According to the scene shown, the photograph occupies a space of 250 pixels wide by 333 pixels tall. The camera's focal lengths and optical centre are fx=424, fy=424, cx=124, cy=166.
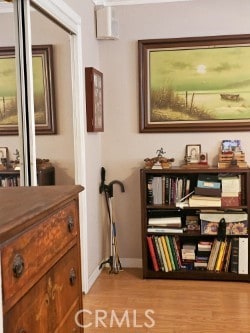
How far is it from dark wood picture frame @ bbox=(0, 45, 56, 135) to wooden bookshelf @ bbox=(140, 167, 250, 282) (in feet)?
3.73

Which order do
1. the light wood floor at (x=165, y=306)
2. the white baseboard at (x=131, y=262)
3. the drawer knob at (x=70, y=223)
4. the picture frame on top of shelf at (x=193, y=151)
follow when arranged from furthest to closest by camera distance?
the white baseboard at (x=131, y=262)
the picture frame on top of shelf at (x=193, y=151)
the light wood floor at (x=165, y=306)
the drawer knob at (x=70, y=223)

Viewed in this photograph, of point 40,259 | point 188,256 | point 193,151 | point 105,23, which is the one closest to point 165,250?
point 188,256

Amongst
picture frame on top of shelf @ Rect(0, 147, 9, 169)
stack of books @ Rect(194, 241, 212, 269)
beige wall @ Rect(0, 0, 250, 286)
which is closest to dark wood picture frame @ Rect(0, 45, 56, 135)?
picture frame on top of shelf @ Rect(0, 147, 9, 169)

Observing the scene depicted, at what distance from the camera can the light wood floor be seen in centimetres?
274

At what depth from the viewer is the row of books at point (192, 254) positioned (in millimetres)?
3561

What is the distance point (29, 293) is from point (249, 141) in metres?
2.99

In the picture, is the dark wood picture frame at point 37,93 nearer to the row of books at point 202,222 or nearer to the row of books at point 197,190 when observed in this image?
the row of books at point 197,190

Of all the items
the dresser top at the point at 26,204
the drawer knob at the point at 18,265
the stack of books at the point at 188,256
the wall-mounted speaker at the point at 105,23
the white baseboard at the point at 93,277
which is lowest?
the white baseboard at the point at 93,277

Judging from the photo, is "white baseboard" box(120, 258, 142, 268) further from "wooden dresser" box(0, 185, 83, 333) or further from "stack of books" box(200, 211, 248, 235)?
"wooden dresser" box(0, 185, 83, 333)

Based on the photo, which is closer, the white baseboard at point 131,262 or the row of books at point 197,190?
the row of books at point 197,190

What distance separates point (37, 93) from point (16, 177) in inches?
21.7

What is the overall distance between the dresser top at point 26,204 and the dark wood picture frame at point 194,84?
2.40 metres

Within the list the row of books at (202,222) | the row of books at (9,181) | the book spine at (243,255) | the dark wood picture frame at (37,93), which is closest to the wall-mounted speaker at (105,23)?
the dark wood picture frame at (37,93)

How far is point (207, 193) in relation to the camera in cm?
353
